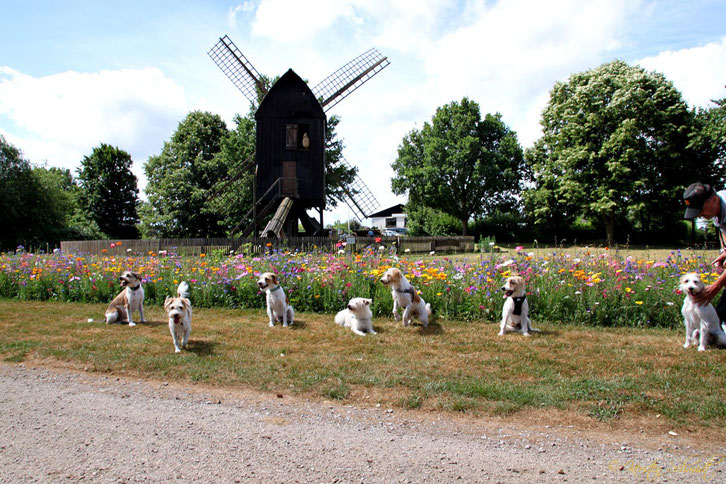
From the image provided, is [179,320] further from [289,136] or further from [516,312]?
[289,136]

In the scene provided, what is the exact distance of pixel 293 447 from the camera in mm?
3408

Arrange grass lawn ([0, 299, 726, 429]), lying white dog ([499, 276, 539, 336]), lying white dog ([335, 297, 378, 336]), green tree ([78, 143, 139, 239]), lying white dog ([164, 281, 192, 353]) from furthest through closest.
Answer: green tree ([78, 143, 139, 239]) → lying white dog ([335, 297, 378, 336]) → lying white dog ([499, 276, 539, 336]) → lying white dog ([164, 281, 192, 353]) → grass lawn ([0, 299, 726, 429])

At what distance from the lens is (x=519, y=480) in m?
2.90

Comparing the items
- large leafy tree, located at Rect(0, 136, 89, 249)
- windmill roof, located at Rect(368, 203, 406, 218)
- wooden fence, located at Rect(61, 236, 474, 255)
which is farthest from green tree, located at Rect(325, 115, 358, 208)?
windmill roof, located at Rect(368, 203, 406, 218)

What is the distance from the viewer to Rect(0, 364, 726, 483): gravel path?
2.99 metres

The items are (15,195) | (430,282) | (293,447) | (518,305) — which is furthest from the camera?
(15,195)

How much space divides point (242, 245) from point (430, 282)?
7.30 m

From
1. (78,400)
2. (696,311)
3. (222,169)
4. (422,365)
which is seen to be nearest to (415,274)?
(422,365)

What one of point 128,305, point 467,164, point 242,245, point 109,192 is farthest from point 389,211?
point 128,305

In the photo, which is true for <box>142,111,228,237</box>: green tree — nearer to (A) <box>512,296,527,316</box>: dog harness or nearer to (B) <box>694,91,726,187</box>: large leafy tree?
(A) <box>512,296,527,316</box>: dog harness

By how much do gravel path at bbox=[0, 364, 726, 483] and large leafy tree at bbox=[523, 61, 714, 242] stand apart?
28314 millimetres

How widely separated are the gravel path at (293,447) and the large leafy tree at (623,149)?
1115 inches

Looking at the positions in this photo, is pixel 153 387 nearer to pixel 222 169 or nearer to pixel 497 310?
pixel 497 310

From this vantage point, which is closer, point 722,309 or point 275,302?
point 722,309
